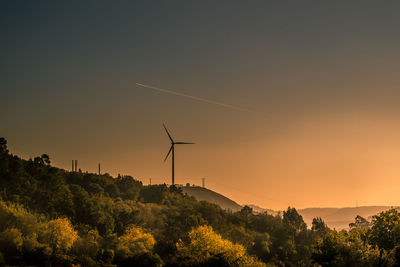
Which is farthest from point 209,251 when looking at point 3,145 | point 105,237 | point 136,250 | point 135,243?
point 3,145

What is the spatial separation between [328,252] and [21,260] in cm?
7403

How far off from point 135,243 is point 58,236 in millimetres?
29245

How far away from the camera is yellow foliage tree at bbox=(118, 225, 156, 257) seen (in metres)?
147

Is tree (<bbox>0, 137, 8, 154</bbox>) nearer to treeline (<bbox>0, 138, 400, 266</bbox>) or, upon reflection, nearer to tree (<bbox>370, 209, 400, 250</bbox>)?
treeline (<bbox>0, 138, 400, 266</bbox>)

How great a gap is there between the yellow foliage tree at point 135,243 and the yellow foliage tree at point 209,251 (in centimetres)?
981

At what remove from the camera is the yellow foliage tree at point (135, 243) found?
5797 inches

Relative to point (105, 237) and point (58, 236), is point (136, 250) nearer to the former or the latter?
point (105, 237)

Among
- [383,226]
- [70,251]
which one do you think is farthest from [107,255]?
[383,226]

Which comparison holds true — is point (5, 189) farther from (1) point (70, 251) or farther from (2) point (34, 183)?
(1) point (70, 251)

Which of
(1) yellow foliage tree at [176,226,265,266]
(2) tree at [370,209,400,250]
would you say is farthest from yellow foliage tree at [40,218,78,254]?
(2) tree at [370,209,400,250]

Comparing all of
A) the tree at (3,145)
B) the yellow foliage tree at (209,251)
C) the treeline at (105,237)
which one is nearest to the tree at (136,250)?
the treeline at (105,237)

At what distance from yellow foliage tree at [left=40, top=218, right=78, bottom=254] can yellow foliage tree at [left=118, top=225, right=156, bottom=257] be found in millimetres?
16023

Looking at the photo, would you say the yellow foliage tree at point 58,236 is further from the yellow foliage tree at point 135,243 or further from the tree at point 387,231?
the tree at point 387,231

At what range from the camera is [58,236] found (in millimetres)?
135250
